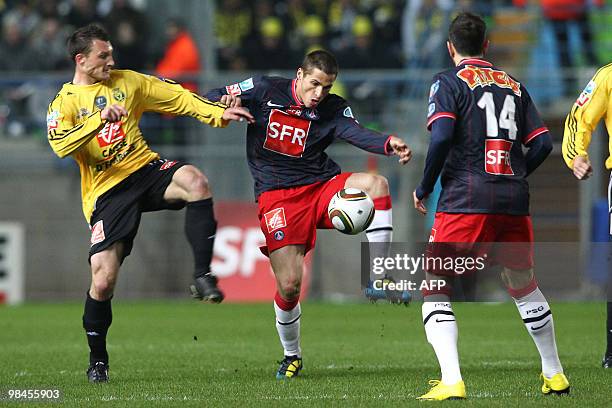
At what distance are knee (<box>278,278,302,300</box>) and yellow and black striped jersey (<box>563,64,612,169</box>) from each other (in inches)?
79.8

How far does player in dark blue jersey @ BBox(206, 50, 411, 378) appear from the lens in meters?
8.59

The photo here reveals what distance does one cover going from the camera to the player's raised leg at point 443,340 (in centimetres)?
687

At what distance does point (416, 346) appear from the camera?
430 inches

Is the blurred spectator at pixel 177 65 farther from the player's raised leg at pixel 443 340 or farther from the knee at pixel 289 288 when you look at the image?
the player's raised leg at pixel 443 340

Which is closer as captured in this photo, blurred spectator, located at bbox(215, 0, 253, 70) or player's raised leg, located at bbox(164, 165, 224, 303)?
player's raised leg, located at bbox(164, 165, 224, 303)

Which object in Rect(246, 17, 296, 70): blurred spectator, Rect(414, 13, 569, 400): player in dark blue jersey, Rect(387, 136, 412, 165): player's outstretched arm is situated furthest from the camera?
Rect(246, 17, 296, 70): blurred spectator

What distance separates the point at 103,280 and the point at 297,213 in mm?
1419

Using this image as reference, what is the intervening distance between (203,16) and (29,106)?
298 cm

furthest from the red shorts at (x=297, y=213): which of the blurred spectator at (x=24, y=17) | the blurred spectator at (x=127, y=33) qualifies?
the blurred spectator at (x=24, y=17)

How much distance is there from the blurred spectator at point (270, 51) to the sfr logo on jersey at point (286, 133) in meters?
10.4

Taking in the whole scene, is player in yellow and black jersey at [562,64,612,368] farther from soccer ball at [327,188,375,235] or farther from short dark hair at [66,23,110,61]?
short dark hair at [66,23,110,61]

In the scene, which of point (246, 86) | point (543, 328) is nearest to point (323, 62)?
point (246, 86)

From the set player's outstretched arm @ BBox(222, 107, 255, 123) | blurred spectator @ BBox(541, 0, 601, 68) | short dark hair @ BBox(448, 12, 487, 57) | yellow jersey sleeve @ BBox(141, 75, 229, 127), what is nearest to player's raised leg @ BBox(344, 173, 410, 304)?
player's outstretched arm @ BBox(222, 107, 255, 123)

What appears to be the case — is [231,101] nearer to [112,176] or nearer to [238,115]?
[238,115]
